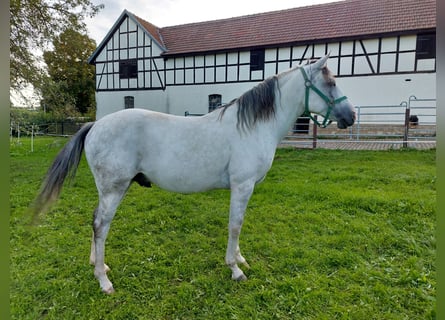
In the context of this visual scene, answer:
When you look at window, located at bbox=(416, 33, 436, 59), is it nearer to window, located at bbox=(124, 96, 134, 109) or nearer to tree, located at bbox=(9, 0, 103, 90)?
tree, located at bbox=(9, 0, 103, 90)

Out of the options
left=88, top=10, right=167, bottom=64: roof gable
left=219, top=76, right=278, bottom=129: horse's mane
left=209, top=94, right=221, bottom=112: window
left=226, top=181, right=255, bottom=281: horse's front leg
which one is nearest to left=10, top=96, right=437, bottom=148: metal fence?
left=209, top=94, right=221, bottom=112: window

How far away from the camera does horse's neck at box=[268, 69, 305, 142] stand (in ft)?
8.63

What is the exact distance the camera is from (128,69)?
1962 centimetres

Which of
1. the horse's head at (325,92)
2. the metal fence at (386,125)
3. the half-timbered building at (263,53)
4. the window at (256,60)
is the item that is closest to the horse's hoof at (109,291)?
the horse's head at (325,92)

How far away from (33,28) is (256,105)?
7507 millimetres

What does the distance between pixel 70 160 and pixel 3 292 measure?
2.22 metres

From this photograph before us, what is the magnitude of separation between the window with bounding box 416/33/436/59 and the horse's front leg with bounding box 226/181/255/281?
14.3 metres

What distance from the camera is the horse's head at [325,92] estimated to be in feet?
8.45

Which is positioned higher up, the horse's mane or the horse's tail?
the horse's mane

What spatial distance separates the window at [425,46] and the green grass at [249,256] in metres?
10.5

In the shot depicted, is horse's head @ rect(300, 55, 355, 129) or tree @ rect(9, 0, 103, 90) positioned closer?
horse's head @ rect(300, 55, 355, 129)

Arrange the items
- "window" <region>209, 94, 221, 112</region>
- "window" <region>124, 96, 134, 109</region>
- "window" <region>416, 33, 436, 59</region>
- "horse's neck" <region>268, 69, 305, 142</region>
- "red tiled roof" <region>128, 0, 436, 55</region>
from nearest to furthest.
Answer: "horse's neck" <region>268, 69, 305, 142</region> → "window" <region>416, 33, 436, 59</region> → "red tiled roof" <region>128, 0, 436, 55</region> → "window" <region>209, 94, 221, 112</region> → "window" <region>124, 96, 134, 109</region>

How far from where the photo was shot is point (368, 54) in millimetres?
13547

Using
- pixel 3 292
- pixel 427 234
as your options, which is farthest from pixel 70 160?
pixel 427 234
